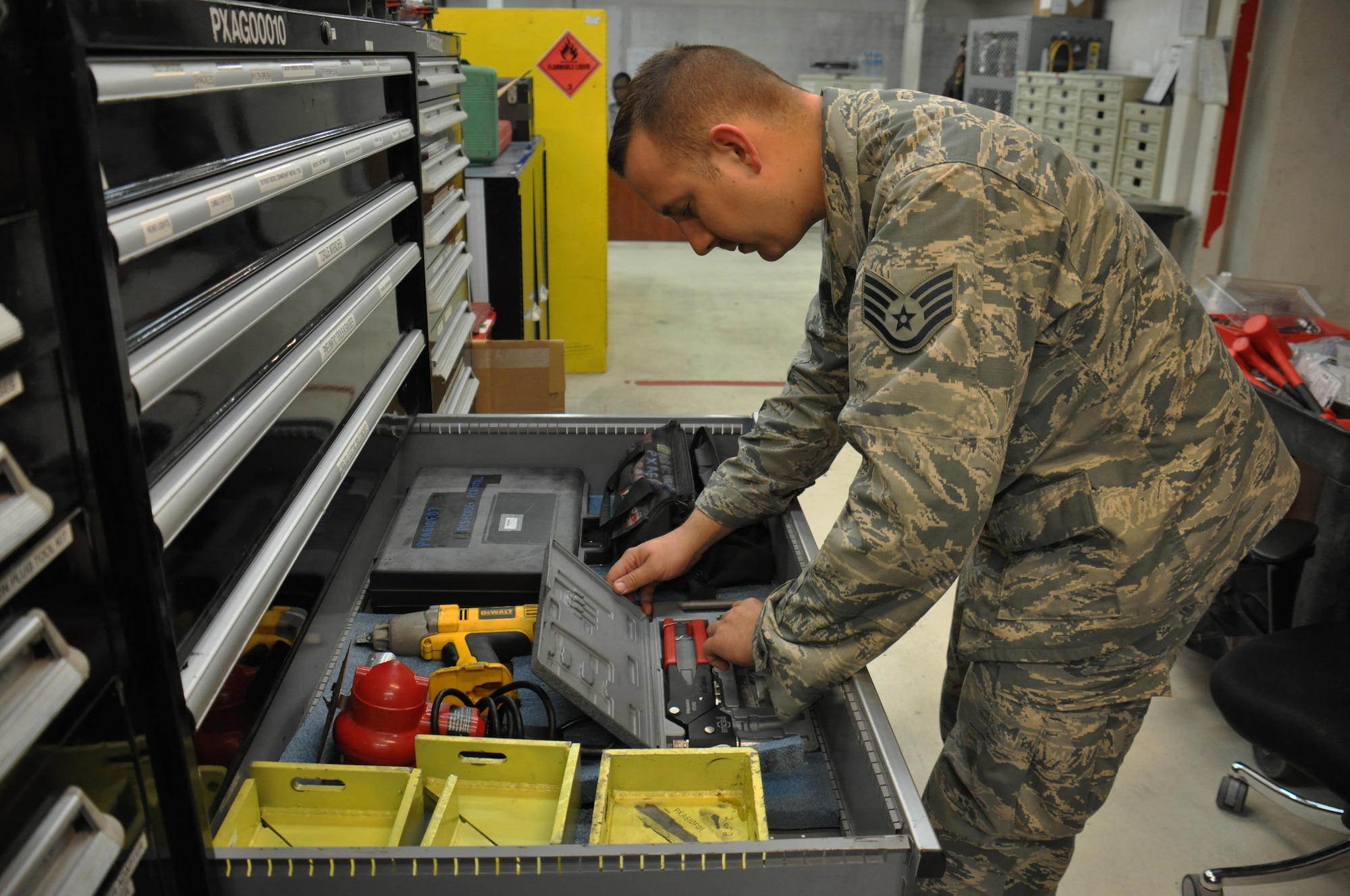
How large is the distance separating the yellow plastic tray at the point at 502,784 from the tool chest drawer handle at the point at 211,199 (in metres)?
0.56

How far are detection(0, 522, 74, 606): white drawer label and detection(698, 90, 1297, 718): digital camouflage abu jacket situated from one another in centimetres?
68

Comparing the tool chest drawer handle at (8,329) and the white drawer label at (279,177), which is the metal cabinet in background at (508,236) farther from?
the tool chest drawer handle at (8,329)

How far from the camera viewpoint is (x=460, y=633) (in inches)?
53.2

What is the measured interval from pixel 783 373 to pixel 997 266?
4.42 meters

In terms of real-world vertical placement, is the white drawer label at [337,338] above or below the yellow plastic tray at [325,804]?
above

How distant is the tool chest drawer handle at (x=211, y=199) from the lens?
0.70m

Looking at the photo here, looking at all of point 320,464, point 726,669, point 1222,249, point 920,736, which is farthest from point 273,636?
point 1222,249

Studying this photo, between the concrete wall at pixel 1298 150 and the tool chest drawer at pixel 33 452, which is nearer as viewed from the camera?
the tool chest drawer at pixel 33 452

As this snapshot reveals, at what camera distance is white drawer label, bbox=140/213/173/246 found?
711 mm

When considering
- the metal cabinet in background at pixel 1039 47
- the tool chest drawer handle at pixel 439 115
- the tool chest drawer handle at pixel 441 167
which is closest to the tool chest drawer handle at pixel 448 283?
the tool chest drawer handle at pixel 441 167

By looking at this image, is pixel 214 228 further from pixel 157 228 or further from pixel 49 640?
pixel 49 640

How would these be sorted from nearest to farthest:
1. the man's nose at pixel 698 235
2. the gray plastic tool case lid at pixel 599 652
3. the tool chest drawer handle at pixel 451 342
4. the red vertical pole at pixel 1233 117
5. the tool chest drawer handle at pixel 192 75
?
the tool chest drawer handle at pixel 192 75 < the gray plastic tool case lid at pixel 599 652 < the man's nose at pixel 698 235 < the tool chest drawer handle at pixel 451 342 < the red vertical pole at pixel 1233 117

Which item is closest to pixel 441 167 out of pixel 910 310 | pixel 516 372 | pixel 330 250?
pixel 516 372

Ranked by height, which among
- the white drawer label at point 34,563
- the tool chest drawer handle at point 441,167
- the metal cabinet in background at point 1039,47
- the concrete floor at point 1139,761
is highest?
the metal cabinet in background at point 1039,47
